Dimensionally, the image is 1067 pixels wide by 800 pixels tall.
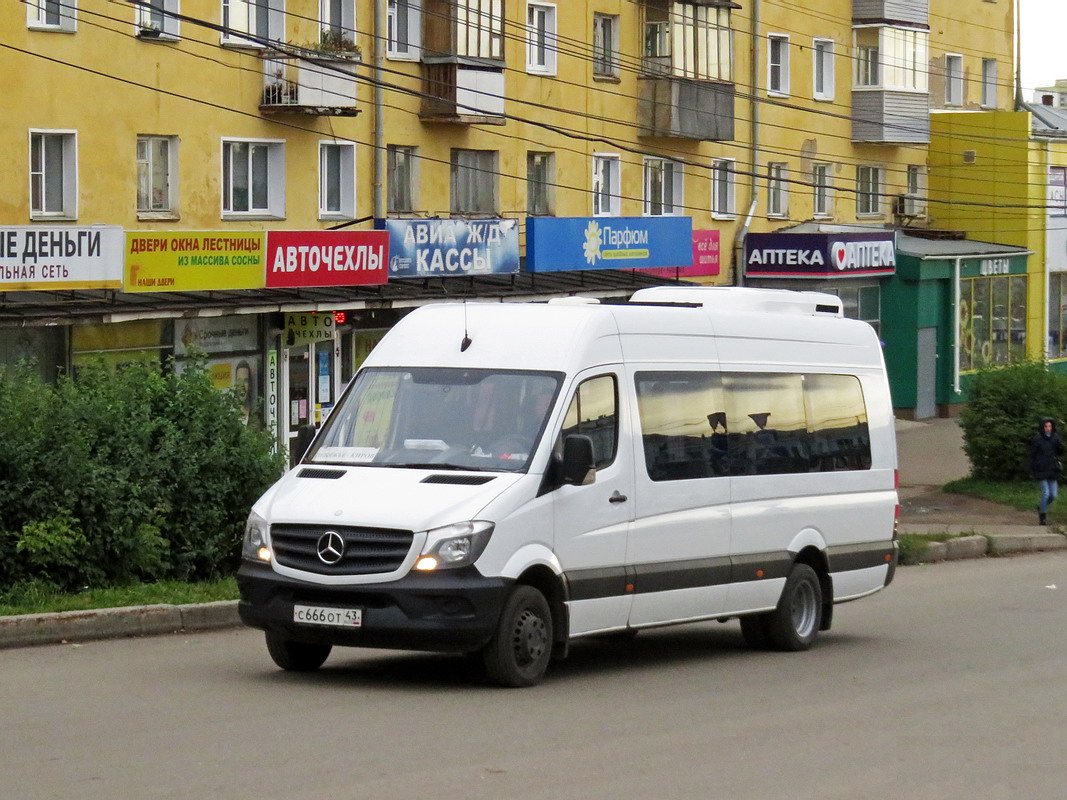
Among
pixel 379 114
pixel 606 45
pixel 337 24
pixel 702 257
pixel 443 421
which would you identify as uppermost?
pixel 606 45

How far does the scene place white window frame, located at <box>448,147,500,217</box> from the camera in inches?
1316

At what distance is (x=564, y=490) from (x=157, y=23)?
1841 cm

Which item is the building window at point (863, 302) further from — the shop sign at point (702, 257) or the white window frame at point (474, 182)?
the white window frame at point (474, 182)

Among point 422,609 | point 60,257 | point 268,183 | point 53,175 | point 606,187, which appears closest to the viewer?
point 422,609

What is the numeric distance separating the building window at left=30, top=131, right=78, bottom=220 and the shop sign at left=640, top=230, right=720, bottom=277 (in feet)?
50.4

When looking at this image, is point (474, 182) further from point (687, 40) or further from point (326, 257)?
point (687, 40)

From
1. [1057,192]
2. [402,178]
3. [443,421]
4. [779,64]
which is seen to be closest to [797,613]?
[443,421]

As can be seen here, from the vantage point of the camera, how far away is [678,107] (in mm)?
38188

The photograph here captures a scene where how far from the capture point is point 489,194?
34.3 metres

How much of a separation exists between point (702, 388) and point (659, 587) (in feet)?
4.81

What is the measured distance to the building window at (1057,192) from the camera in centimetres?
5082

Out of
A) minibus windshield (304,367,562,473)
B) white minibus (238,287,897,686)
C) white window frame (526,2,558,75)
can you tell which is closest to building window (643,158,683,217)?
white window frame (526,2,558,75)

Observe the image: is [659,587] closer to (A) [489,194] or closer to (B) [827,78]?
(A) [489,194]

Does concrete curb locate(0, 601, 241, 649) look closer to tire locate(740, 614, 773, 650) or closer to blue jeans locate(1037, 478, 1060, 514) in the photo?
tire locate(740, 614, 773, 650)
